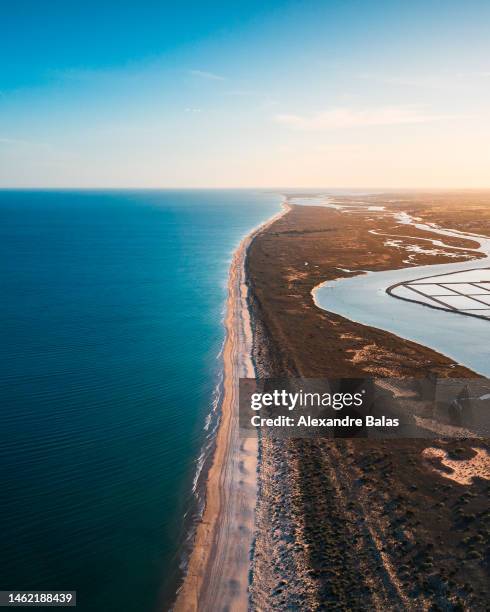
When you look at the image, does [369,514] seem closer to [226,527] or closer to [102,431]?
[226,527]

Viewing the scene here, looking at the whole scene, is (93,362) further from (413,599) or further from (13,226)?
(13,226)

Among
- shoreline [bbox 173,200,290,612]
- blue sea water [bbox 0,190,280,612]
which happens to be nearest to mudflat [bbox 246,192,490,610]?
shoreline [bbox 173,200,290,612]

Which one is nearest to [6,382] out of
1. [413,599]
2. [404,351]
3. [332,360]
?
[332,360]

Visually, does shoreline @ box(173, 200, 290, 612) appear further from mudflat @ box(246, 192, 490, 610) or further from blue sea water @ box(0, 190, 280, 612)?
blue sea water @ box(0, 190, 280, 612)

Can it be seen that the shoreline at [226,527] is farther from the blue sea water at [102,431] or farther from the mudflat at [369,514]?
the blue sea water at [102,431]

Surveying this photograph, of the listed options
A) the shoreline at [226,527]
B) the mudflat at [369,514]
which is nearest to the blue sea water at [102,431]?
the shoreline at [226,527]

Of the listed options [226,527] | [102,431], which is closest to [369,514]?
[226,527]
